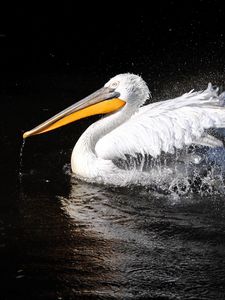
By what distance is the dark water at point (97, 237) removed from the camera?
14.1 feet

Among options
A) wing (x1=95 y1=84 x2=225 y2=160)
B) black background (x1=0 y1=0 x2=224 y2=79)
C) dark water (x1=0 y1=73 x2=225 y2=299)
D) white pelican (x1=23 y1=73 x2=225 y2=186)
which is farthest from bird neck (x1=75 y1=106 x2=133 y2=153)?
black background (x1=0 y1=0 x2=224 y2=79)

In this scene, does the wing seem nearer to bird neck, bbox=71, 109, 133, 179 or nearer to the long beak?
bird neck, bbox=71, 109, 133, 179

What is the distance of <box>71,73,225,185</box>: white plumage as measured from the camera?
584cm

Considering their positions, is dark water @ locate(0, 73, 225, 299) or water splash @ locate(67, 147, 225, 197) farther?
water splash @ locate(67, 147, 225, 197)

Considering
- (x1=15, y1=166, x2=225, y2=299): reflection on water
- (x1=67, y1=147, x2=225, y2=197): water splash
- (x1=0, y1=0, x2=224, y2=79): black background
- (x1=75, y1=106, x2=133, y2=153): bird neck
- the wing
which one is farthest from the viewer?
(x1=0, y1=0, x2=224, y2=79): black background

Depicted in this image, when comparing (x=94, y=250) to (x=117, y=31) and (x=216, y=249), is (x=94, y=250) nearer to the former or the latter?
(x=216, y=249)

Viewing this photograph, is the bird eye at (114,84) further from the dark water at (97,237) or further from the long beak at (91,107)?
the dark water at (97,237)

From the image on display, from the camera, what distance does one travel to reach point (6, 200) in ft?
18.8

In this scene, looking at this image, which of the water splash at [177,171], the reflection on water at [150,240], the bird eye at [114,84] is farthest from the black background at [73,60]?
the bird eye at [114,84]

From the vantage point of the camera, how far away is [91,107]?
21.2 feet

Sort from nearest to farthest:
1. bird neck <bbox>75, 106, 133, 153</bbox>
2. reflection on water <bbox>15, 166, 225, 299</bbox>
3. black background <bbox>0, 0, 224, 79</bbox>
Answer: reflection on water <bbox>15, 166, 225, 299</bbox>
bird neck <bbox>75, 106, 133, 153</bbox>
black background <bbox>0, 0, 224, 79</bbox>

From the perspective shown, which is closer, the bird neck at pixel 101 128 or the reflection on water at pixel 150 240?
the reflection on water at pixel 150 240

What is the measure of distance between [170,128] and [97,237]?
1.28 metres

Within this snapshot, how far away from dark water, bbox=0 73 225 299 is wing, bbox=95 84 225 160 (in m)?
0.34
